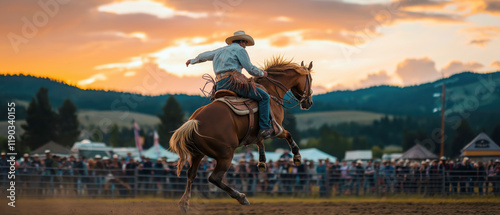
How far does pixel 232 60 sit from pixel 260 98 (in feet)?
2.37

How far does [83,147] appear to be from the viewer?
39.0 m

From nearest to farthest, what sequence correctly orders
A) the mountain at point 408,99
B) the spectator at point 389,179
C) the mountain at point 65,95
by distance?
the spectator at point 389,179 < the mountain at point 65,95 < the mountain at point 408,99

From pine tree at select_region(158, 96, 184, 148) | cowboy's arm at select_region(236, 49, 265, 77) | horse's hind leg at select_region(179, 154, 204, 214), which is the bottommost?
horse's hind leg at select_region(179, 154, 204, 214)

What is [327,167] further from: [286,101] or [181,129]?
[181,129]

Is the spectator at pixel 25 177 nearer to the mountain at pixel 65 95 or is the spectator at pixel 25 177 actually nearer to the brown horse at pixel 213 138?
the mountain at pixel 65 95

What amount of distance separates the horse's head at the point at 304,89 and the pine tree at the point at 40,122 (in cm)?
5941

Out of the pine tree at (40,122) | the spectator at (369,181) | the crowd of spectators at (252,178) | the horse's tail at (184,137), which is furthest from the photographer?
the pine tree at (40,122)

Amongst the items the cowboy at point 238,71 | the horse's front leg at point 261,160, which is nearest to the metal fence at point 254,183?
the horse's front leg at point 261,160

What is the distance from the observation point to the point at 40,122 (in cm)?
6588

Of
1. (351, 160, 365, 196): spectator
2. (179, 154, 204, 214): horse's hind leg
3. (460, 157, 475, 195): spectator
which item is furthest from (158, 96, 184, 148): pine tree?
(179, 154, 204, 214): horse's hind leg

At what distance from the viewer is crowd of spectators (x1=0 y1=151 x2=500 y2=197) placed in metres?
17.9

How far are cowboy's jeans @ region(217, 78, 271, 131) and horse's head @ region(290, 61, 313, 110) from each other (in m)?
1.31

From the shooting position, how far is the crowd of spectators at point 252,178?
17922 mm

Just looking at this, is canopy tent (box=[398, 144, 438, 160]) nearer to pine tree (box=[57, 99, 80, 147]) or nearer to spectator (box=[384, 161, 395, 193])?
spectator (box=[384, 161, 395, 193])
